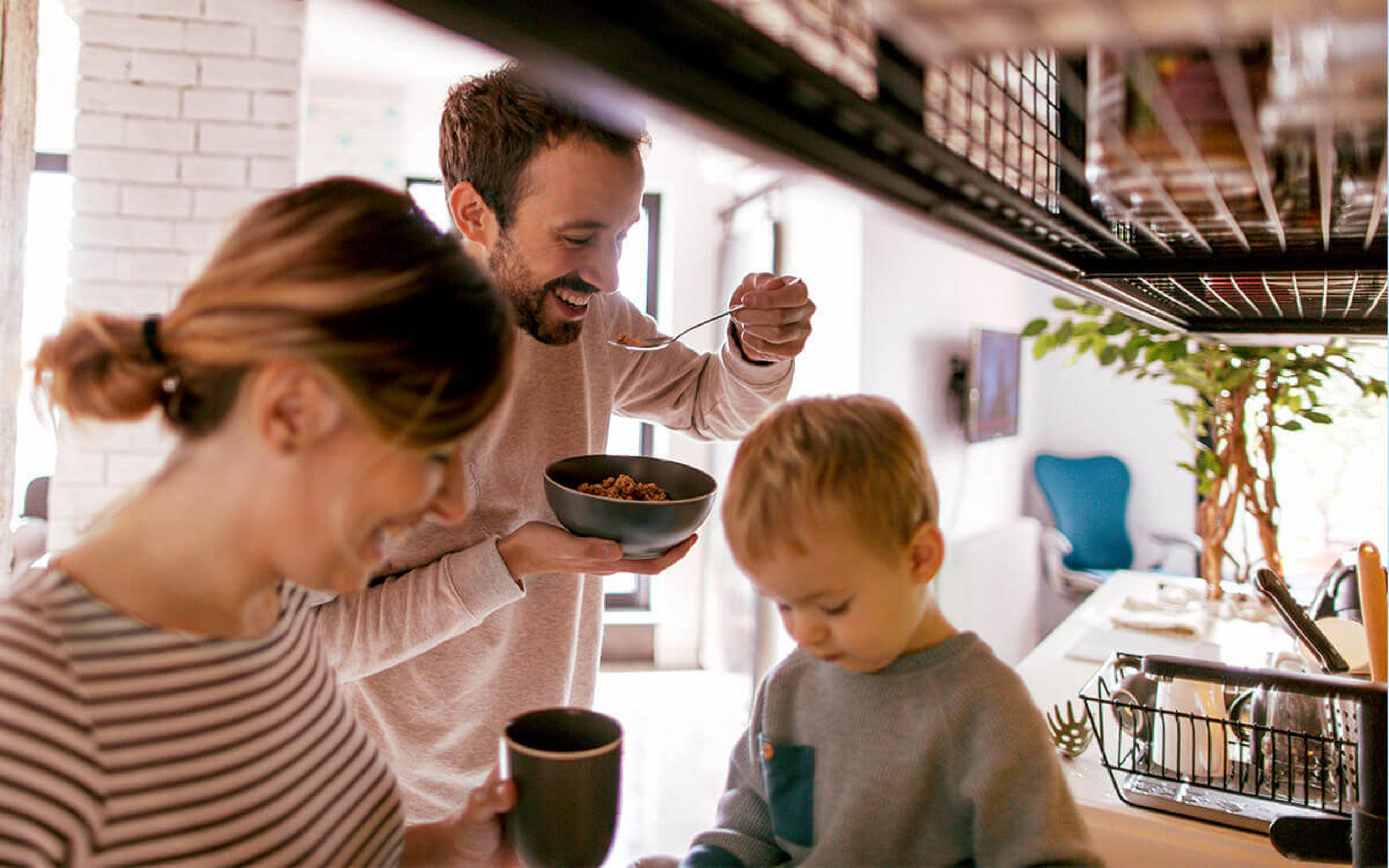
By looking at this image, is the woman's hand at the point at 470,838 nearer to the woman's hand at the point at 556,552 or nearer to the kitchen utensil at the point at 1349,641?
the woman's hand at the point at 556,552

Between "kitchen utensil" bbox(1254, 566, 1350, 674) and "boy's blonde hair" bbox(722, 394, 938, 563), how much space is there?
2.30 ft

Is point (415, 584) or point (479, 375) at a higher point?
point (479, 375)

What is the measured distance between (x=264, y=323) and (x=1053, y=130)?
1.86 ft

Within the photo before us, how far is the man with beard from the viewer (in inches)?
40.2

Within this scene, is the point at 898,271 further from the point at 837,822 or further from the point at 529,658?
the point at 837,822

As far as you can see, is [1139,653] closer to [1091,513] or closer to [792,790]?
[792,790]

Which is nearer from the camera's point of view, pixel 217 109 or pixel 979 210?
pixel 979 210

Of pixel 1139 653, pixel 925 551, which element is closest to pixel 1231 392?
pixel 1139 653

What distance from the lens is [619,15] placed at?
0.95 ft

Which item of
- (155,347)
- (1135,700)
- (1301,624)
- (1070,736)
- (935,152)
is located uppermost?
(935,152)

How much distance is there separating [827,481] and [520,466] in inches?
20.6

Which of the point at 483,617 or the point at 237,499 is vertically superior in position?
the point at 237,499

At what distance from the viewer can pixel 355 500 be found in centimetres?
60

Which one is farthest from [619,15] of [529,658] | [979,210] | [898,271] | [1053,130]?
[898,271]
